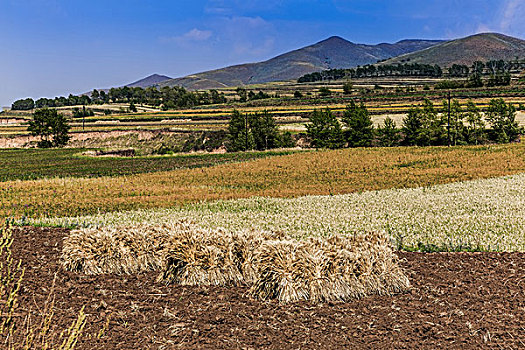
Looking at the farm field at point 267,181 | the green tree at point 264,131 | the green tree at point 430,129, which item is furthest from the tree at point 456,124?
the farm field at point 267,181

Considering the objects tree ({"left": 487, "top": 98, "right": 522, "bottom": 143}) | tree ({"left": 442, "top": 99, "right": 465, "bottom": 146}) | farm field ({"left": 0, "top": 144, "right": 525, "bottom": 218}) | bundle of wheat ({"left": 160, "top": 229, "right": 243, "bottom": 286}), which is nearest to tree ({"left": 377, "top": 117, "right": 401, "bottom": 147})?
tree ({"left": 442, "top": 99, "right": 465, "bottom": 146})

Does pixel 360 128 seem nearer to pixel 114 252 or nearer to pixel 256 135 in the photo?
pixel 256 135

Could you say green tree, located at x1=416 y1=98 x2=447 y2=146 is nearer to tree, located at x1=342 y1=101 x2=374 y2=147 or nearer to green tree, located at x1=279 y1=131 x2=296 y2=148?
tree, located at x1=342 y1=101 x2=374 y2=147

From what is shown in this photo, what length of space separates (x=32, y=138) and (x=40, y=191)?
85.6 metres

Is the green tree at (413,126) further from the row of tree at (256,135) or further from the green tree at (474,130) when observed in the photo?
the row of tree at (256,135)

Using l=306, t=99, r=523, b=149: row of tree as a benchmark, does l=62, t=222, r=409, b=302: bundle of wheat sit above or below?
above

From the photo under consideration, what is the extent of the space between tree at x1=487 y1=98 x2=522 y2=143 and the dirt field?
77.8 metres

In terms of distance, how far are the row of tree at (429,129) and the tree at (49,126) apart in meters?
52.4

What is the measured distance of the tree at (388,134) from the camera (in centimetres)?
8138

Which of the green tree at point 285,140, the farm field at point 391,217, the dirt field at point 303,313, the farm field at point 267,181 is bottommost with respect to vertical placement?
the green tree at point 285,140

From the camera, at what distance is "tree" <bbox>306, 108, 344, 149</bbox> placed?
83.9 m

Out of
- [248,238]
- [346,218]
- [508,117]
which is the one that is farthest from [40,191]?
[508,117]

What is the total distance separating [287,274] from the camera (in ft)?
28.8

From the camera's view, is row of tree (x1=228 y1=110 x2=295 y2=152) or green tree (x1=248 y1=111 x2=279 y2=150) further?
green tree (x1=248 y1=111 x2=279 y2=150)
